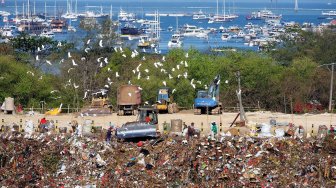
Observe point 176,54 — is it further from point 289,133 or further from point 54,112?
point 289,133

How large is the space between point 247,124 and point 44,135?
710 cm

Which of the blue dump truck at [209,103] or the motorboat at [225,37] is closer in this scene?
the blue dump truck at [209,103]

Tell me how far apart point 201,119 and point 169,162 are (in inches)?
255

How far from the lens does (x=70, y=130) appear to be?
112 ft

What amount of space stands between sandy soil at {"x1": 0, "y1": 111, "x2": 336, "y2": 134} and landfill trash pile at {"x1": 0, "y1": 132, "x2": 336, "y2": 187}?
3.54 m

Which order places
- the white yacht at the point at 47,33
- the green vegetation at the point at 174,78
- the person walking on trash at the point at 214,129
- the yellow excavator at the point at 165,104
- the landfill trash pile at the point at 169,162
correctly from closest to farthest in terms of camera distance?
the landfill trash pile at the point at 169,162
the person walking on trash at the point at 214,129
the yellow excavator at the point at 165,104
the green vegetation at the point at 174,78
the white yacht at the point at 47,33

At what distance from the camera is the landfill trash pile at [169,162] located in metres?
30.1

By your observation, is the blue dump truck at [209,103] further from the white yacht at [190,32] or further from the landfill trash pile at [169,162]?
the white yacht at [190,32]

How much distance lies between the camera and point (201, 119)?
37156mm

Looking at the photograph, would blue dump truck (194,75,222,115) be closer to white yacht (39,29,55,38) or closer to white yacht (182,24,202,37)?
white yacht (39,29,55,38)

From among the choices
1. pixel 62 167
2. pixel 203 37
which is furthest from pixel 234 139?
pixel 203 37

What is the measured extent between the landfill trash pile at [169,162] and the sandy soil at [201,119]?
354cm

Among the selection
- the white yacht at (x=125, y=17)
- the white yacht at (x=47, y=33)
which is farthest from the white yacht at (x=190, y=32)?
the white yacht at (x=125, y=17)

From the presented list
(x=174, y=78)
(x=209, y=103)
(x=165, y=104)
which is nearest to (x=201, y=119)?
(x=209, y=103)
